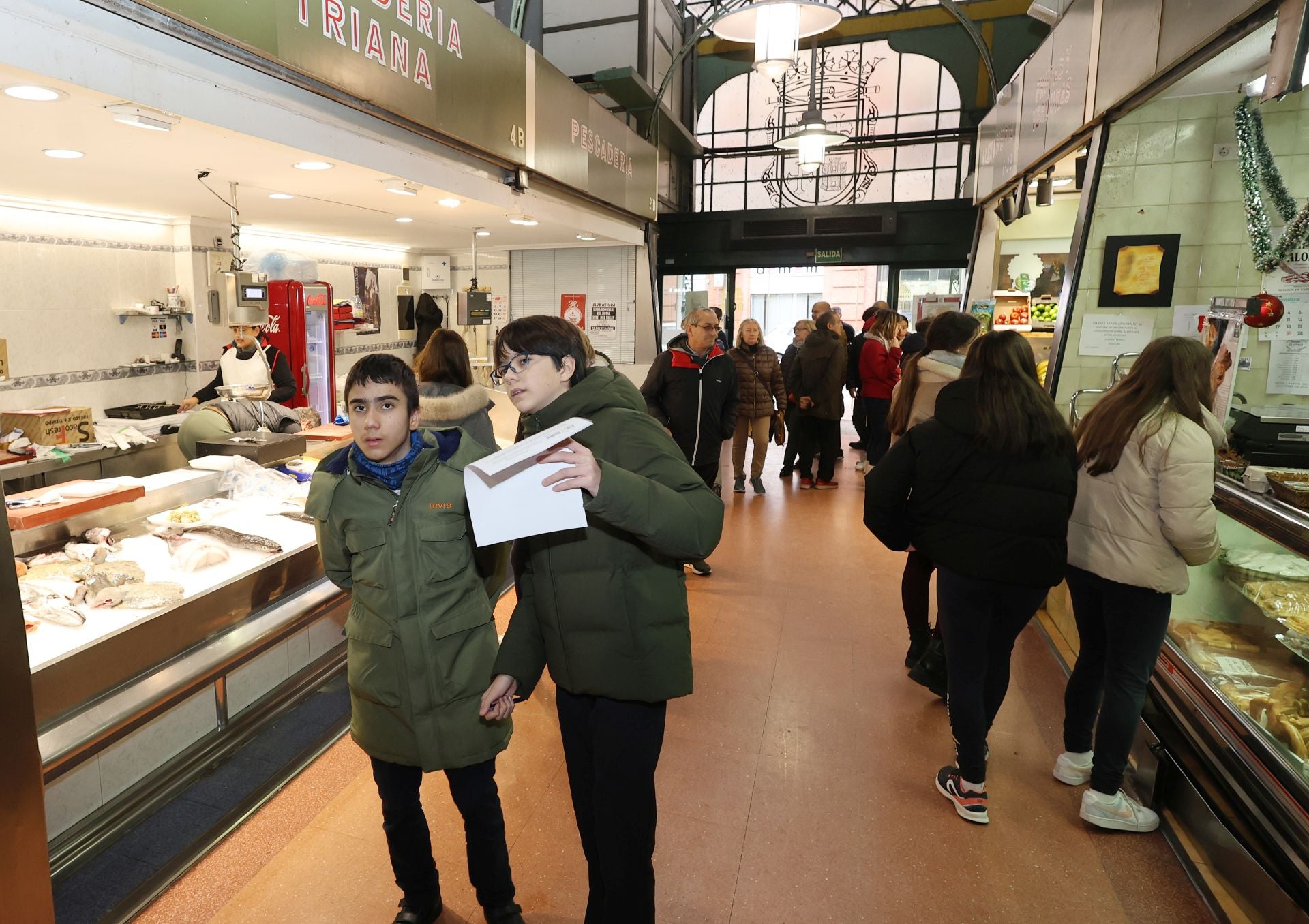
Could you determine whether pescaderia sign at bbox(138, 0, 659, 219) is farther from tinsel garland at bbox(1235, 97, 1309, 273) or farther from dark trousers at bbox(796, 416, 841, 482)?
tinsel garland at bbox(1235, 97, 1309, 273)

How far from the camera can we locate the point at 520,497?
4.84 feet

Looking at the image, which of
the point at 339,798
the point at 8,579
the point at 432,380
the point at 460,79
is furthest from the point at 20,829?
the point at 460,79

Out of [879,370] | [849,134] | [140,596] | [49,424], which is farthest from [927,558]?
[849,134]

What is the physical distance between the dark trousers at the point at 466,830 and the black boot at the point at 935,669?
2.24 m

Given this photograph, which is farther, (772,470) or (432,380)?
(772,470)

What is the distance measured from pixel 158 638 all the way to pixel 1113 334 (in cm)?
508

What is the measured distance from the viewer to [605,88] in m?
9.01

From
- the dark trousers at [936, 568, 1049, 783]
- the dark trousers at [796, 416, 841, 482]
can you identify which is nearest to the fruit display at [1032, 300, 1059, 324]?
the dark trousers at [796, 416, 841, 482]

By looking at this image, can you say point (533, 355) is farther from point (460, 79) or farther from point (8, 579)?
point (460, 79)

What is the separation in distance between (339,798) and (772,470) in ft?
21.8

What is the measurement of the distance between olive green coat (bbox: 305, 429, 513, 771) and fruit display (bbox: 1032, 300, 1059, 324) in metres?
6.60

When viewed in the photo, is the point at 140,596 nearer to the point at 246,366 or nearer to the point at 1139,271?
the point at 246,366

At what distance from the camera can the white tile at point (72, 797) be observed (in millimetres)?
2416

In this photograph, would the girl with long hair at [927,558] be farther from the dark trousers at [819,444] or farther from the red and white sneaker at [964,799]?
the dark trousers at [819,444]
